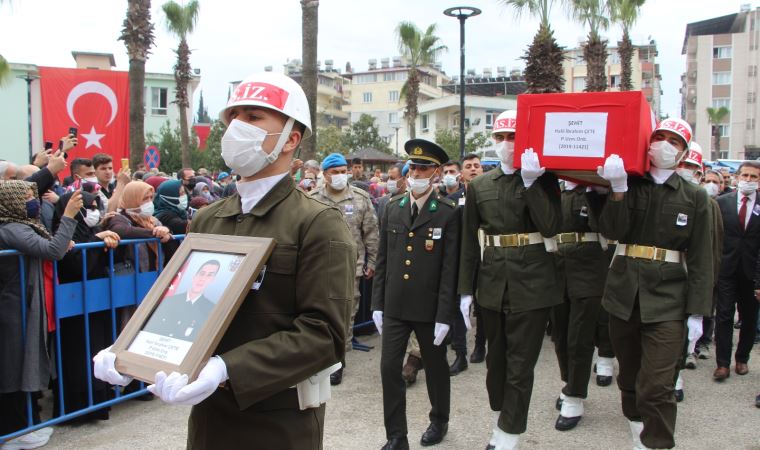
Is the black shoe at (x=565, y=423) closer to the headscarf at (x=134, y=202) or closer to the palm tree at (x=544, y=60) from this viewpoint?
the headscarf at (x=134, y=202)

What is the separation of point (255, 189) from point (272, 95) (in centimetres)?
35

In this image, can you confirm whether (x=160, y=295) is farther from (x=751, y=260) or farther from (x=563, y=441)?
(x=751, y=260)

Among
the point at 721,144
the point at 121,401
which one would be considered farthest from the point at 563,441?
the point at 721,144

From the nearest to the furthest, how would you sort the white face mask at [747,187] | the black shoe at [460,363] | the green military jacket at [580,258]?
the green military jacket at [580,258] < the white face mask at [747,187] < the black shoe at [460,363]

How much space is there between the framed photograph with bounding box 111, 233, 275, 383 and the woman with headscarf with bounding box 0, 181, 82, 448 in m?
2.97

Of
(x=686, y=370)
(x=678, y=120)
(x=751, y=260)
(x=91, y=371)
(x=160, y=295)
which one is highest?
(x=678, y=120)

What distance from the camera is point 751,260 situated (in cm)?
670

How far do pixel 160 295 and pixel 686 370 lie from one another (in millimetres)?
6575

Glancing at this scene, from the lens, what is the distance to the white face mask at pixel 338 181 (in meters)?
7.19

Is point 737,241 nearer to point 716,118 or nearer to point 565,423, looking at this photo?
point 565,423

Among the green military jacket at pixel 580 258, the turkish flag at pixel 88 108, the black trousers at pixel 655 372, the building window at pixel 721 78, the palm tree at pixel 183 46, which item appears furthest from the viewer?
the building window at pixel 721 78

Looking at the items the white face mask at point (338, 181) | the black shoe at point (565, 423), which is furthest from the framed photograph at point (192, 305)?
the white face mask at point (338, 181)

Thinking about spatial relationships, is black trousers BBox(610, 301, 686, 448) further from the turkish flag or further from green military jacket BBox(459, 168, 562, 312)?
the turkish flag

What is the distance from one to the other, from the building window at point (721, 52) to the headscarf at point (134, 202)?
7489 cm
